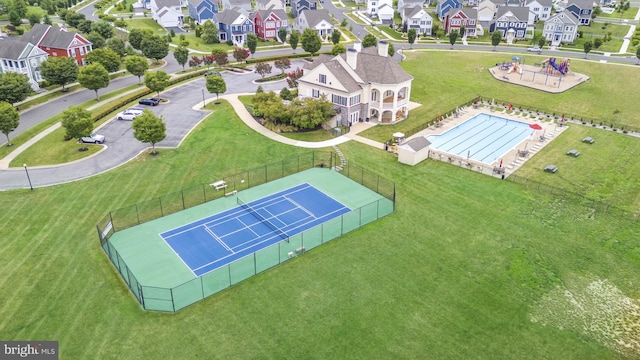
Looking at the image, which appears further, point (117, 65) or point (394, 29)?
point (394, 29)

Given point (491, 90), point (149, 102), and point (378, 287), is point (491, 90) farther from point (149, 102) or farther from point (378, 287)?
point (378, 287)

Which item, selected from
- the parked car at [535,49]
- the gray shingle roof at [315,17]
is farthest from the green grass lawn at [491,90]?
the gray shingle roof at [315,17]

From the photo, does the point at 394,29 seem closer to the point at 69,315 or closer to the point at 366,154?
the point at 366,154

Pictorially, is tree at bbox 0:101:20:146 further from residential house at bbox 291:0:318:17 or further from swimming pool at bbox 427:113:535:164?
residential house at bbox 291:0:318:17

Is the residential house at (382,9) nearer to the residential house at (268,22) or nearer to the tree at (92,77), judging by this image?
the residential house at (268,22)

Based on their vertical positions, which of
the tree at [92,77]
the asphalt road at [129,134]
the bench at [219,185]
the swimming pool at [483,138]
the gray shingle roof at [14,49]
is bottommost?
the swimming pool at [483,138]

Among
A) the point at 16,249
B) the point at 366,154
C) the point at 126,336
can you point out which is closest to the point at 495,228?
the point at 366,154

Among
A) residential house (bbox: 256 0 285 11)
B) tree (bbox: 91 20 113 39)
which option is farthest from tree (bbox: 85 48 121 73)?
residential house (bbox: 256 0 285 11)

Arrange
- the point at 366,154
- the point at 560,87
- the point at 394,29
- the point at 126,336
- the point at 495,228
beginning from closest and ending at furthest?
the point at 126,336
the point at 495,228
the point at 366,154
the point at 560,87
the point at 394,29
